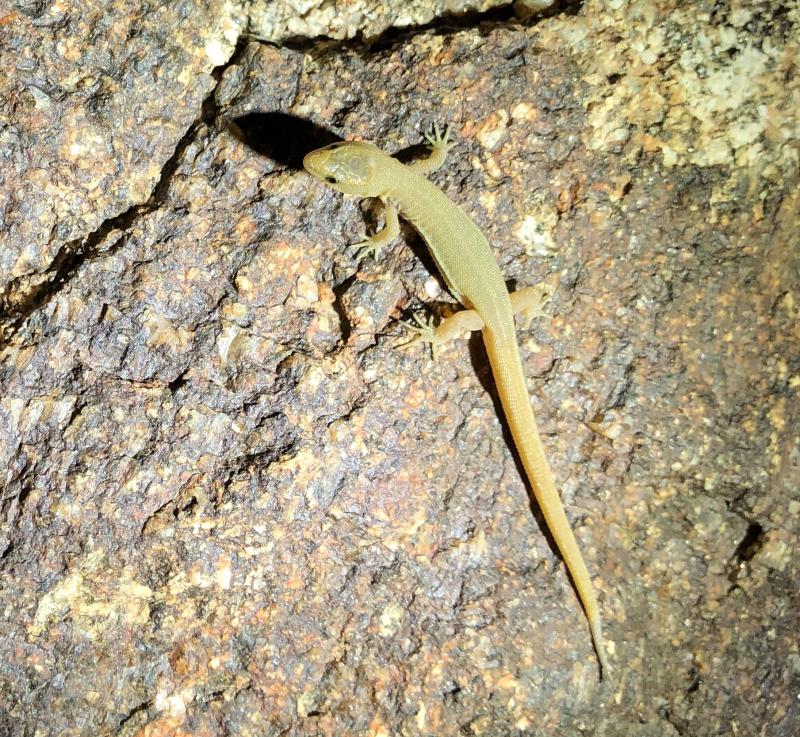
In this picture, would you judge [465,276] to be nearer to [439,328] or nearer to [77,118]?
[439,328]

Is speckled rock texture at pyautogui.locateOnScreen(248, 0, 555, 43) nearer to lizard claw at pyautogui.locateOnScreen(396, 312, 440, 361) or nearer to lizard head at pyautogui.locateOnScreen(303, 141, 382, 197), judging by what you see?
lizard head at pyautogui.locateOnScreen(303, 141, 382, 197)

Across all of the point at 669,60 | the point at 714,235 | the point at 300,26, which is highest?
the point at 300,26

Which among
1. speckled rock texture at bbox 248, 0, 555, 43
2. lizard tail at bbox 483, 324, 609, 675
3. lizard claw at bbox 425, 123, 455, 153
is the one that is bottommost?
lizard tail at bbox 483, 324, 609, 675

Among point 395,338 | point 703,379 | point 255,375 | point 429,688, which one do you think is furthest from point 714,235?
point 429,688

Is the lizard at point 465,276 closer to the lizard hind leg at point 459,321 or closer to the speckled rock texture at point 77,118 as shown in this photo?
the lizard hind leg at point 459,321

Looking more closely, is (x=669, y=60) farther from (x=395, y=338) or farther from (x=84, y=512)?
(x=84, y=512)

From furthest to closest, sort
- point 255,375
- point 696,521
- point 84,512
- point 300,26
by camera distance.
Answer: point 300,26
point 696,521
point 255,375
point 84,512

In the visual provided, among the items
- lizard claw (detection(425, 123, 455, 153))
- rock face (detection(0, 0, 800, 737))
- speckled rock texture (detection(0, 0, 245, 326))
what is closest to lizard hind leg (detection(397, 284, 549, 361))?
rock face (detection(0, 0, 800, 737))

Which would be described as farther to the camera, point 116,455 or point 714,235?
point 714,235
